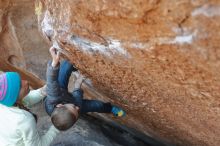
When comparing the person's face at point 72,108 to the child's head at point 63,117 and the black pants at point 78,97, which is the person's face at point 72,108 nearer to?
the child's head at point 63,117

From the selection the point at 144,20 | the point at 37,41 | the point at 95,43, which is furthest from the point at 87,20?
the point at 37,41

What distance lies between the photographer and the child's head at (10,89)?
300 cm

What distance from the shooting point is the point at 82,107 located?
4.02 meters

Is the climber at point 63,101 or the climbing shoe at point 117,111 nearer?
the climber at point 63,101

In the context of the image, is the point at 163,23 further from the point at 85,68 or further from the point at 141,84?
the point at 85,68

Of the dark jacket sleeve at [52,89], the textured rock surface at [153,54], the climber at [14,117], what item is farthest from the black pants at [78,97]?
the climber at [14,117]

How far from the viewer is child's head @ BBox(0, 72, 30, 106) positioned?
2998mm

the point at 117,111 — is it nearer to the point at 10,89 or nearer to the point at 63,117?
the point at 63,117

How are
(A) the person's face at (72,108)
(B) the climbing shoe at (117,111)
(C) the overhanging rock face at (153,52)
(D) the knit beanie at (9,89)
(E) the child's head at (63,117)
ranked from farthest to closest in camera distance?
(B) the climbing shoe at (117,111) < (A) the person's face at (72,108) < (E) the child's head at (63,117) < (D) the knit beanie at (9,89) < (C) the overhanging rock face at (153,52)

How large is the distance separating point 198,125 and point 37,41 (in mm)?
2510

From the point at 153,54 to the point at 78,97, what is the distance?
60.3 inches

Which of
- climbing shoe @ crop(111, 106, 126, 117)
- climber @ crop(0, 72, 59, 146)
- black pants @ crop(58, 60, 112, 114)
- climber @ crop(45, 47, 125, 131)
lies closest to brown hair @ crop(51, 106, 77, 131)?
climber @ crop(45, 47, 125, 131)

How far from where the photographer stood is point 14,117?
3055mm

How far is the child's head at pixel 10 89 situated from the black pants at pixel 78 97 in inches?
29.5
